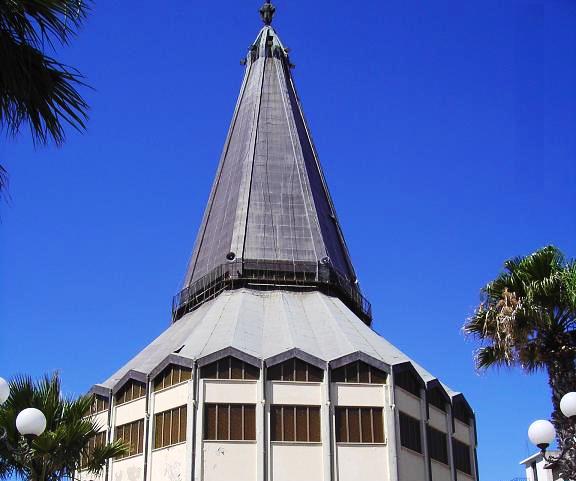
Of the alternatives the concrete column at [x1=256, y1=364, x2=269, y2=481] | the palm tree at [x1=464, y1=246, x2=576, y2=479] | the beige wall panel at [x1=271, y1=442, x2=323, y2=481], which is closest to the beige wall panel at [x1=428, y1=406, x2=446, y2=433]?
the beige wall panel at [x1=271, y1=442, x2=323, y2=481]

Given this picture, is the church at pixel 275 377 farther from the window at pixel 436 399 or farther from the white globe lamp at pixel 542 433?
the white globe lamp at pixel 542 433

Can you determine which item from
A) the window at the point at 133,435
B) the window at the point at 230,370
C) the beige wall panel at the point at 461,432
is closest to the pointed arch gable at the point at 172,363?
the window at the point at 230,370

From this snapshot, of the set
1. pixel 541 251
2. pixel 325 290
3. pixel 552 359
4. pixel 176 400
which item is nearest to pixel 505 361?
pixel 552 359

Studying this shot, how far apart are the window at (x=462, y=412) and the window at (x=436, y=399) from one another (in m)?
1.28

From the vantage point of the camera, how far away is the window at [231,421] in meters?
44.9

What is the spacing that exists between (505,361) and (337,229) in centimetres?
3832

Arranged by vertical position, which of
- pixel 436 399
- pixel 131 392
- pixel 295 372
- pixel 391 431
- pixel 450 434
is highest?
pixel 295 372

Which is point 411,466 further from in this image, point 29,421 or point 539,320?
point 29,421

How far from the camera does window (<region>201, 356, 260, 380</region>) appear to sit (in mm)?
46000

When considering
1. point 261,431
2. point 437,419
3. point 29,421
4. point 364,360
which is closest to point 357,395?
point 364,360

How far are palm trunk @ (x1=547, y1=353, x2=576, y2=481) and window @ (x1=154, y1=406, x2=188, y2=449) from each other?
2579 centimetres

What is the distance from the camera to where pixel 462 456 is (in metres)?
53.4

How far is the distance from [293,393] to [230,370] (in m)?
3.63

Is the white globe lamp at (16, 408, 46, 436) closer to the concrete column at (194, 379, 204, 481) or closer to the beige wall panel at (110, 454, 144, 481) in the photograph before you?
the concrete column at (194, 379, 204, 481)
